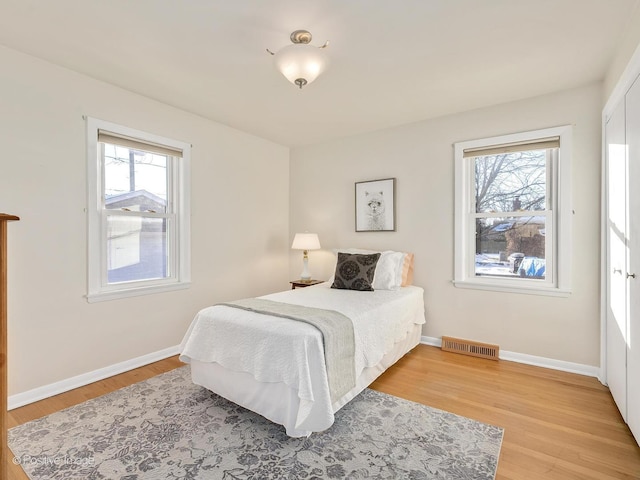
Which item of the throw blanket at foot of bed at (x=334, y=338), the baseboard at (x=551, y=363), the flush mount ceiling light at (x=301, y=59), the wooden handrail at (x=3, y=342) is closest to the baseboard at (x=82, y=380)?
the throw blanket at foot of bed at (x=334, y=338)

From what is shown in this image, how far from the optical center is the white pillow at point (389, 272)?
11.3ft

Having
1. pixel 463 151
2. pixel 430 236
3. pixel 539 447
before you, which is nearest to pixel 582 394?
pixel 539 447

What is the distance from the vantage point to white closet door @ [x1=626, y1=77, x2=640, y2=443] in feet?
6.07

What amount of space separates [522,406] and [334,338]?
151 centimetres

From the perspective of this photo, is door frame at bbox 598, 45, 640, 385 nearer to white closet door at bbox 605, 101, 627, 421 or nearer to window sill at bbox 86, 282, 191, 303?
white closet door at bbox 605, 101, 627, 421

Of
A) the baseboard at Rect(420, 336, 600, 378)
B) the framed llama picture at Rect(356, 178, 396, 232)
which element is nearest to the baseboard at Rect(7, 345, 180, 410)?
the framed llama picture at Rect(356, 178, 396, 232)

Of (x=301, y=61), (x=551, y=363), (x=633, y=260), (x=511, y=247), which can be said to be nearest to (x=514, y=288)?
(x=511, y=247)

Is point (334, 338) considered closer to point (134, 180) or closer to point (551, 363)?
point (551, 363)

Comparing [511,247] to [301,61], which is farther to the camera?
[511,247]

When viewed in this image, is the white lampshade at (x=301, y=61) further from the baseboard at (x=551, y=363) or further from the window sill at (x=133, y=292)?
the baseboard at (x=551, y=363)

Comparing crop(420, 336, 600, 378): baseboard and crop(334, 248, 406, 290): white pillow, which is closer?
crop(420, 336, 600, 378): baseboard

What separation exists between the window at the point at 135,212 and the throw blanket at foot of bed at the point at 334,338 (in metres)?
1.35

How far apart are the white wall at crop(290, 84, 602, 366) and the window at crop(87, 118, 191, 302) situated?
1818 mm

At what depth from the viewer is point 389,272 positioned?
11.4 ft
